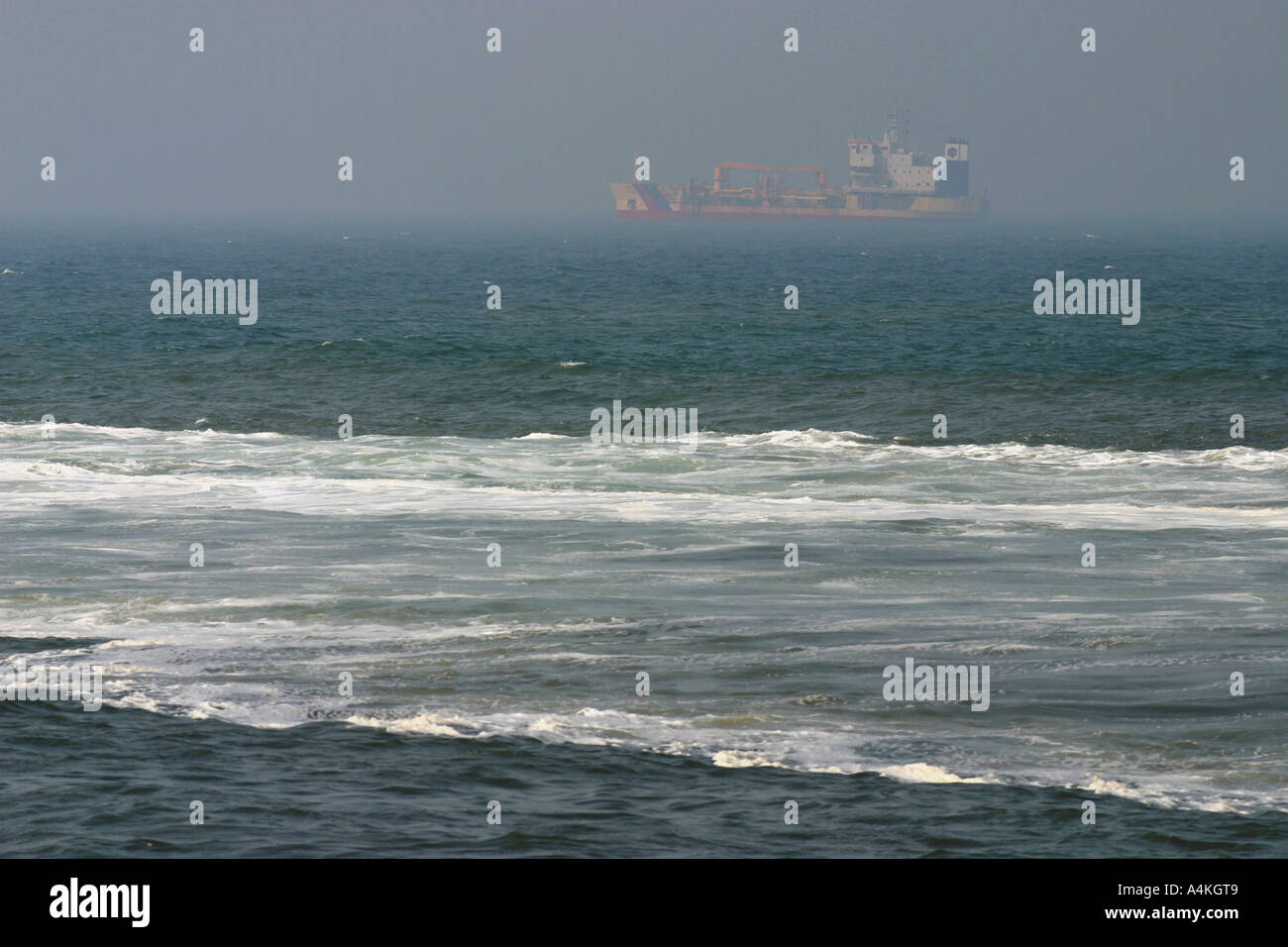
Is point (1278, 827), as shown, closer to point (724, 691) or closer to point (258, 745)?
point (724, 691)

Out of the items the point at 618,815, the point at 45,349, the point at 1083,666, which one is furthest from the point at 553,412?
the point at 618,815

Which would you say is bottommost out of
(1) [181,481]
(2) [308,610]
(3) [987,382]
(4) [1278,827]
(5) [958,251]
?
(4) [1278,827]

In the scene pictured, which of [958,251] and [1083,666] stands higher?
[958,251]

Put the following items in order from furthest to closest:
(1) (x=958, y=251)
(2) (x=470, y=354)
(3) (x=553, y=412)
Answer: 1. (1) (x=958, y=251)
2. (2) (x=470, y=354)
3. (3) (x=553, y=412)

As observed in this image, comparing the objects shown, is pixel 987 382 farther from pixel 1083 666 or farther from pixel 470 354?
pixel 1083 666

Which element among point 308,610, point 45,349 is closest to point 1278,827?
point 308,610

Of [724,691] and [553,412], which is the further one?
[553,412]

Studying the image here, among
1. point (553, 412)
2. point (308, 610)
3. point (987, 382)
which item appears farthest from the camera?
point (987, 382)
